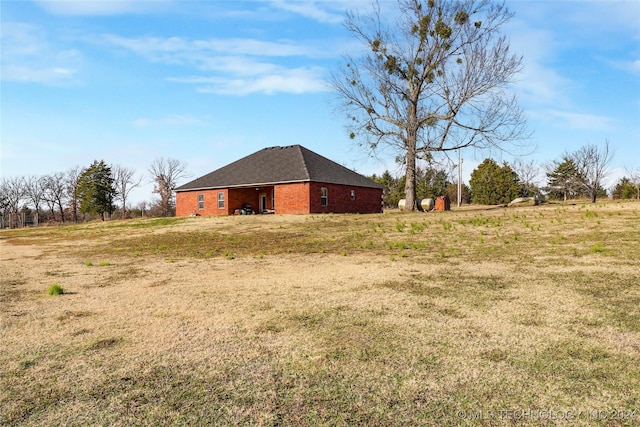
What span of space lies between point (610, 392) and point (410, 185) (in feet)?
77.2

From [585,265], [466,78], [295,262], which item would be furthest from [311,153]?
[585,265]

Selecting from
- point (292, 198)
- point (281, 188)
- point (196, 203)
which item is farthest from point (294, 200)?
point (196, 203)

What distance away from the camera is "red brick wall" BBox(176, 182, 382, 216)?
28484 mm

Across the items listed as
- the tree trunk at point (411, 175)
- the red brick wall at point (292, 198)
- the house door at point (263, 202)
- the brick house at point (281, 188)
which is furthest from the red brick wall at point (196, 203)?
the tree trunk at point (411, 175)

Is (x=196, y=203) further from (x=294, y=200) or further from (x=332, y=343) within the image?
(x=332, y=343)

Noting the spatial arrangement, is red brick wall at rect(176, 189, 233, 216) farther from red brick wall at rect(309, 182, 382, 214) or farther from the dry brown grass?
the dry brown grass

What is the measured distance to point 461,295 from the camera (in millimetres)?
6152

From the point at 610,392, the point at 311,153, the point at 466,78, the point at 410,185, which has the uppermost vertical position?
the point at 466,78

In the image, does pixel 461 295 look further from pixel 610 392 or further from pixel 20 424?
pixel 20 424

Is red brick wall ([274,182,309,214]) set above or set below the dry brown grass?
above

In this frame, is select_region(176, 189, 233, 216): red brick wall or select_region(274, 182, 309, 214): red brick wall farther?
select_region(176, 189, 233, 216): red brick wall

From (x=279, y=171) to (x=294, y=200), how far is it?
3.20 m

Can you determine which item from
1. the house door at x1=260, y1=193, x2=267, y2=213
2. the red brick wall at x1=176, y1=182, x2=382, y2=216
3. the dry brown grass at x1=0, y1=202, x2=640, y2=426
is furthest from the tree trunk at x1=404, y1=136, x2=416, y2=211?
the dry brown grass at x1=0, y1=202, x2=640, y2=426

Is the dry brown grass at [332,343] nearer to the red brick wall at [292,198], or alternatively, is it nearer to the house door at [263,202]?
the red brick wall at [292,198]
